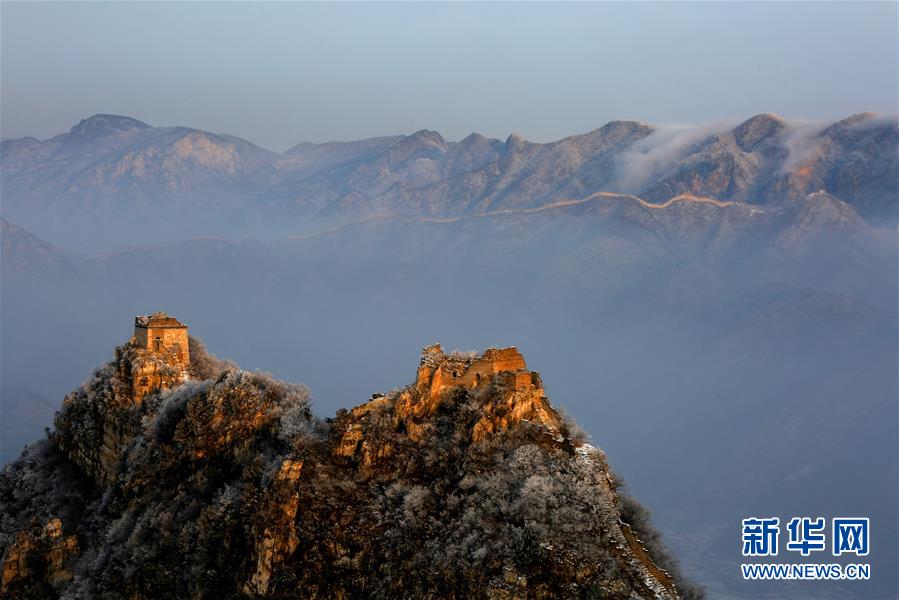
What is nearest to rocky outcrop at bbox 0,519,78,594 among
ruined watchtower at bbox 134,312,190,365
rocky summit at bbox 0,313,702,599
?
rocky summit at bbox 0,313,702,599

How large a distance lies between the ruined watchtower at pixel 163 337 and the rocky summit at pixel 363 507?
8.52 metres

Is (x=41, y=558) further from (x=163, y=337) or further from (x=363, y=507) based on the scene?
(x=363, y=507)

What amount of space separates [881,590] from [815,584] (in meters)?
11.9

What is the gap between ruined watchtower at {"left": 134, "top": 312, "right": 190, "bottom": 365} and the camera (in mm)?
65156

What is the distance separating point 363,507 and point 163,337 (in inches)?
1171

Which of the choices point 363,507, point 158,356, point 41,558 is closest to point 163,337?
point 158,356

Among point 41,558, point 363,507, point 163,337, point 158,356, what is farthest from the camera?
point 163,337

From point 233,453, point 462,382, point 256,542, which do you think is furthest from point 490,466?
point 233,453

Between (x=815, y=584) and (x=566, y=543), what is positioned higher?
(x=815, y=584)

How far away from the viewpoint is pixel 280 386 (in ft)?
182

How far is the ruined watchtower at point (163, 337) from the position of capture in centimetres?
6516

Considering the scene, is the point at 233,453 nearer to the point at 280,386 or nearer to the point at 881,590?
the point at 280,386

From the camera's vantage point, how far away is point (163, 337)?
65.8 m

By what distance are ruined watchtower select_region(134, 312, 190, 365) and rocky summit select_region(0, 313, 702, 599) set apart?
335 inches
